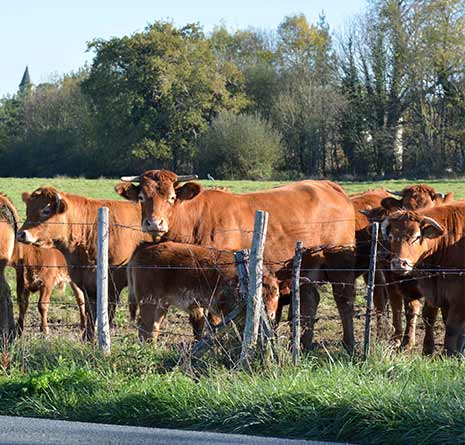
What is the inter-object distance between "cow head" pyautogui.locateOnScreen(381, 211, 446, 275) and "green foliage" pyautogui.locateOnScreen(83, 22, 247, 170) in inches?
1937

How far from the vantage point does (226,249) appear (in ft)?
36.9

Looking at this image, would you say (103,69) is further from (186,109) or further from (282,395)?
(282,395)

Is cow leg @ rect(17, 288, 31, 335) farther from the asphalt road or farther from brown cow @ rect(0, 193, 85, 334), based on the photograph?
the asphalt road

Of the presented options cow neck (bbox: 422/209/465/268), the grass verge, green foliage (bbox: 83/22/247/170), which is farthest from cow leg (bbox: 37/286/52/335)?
green foliage (bbox: 83/22/247/170)

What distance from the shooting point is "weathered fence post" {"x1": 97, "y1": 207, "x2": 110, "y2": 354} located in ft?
28.9

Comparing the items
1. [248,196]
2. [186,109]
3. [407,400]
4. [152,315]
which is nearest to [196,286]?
[152,315]

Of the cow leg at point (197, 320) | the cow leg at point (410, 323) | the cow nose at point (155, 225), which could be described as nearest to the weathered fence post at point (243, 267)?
the cow leg at point (197, 320)

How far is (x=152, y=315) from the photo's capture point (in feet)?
33.8

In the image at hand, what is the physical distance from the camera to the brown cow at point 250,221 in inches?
449

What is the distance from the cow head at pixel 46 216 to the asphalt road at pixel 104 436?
16.2 ft

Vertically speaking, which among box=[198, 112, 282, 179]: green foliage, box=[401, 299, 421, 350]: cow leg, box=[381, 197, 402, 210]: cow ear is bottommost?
box=[401, 299, 421, 350]: cow leg

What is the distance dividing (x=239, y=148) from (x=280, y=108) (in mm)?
5227

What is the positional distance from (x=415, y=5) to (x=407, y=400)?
167 feet

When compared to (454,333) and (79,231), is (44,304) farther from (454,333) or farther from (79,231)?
(454,333)
